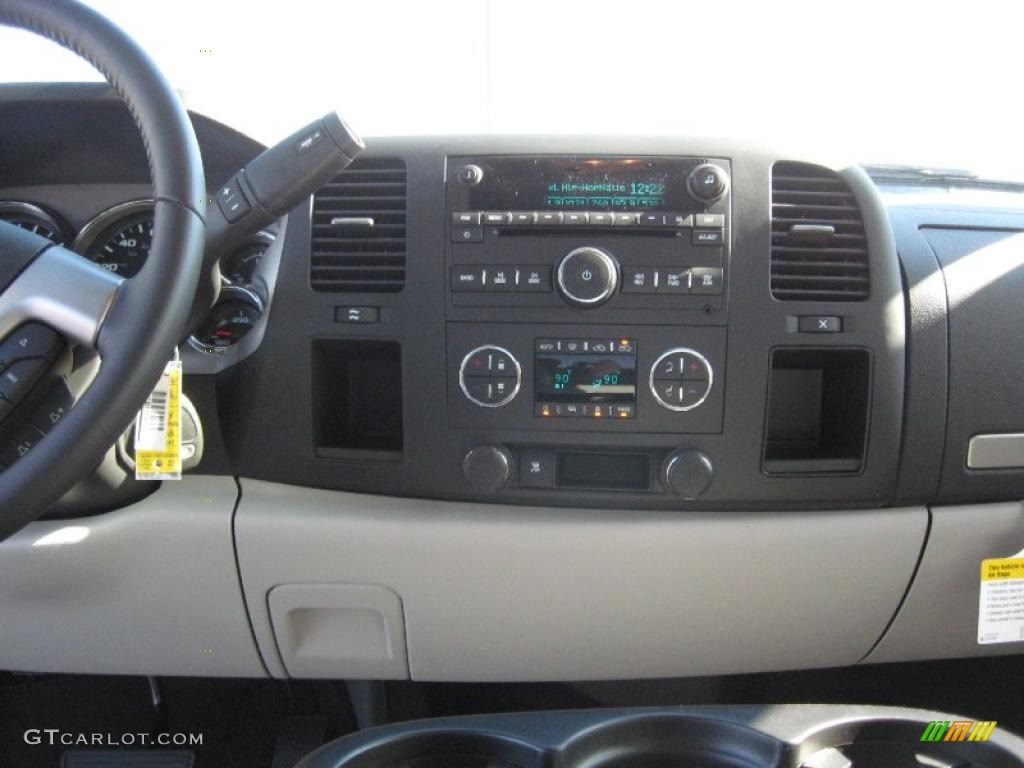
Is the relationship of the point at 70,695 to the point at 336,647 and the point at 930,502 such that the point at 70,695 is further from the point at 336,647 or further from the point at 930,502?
the point at 930,502

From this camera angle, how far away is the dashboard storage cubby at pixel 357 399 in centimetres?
148

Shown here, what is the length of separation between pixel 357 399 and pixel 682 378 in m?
0.58

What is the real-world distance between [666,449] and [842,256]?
0.42m

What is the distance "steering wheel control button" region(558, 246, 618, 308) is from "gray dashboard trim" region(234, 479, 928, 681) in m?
0.35

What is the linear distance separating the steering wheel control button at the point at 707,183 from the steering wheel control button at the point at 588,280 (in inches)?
7.0

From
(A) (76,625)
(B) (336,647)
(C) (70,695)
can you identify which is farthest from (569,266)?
(C) (70,695)

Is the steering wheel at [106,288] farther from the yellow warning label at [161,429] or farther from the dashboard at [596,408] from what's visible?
the dashboard at [596,408]

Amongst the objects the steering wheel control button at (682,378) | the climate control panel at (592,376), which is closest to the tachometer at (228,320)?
the climate control panel at (592,376)

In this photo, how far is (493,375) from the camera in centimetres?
141

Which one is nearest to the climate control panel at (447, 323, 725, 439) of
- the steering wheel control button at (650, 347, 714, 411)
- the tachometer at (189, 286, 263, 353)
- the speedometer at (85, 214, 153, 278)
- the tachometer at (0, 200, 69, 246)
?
the steering wheel control button at (650, 347, 714, 411)

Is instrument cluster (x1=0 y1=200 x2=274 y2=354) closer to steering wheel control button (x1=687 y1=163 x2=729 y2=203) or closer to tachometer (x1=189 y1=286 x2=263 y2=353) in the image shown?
tachometer (x1=189 y1=286 x2=263 y2=353)

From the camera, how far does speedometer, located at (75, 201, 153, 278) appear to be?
1.63 meters

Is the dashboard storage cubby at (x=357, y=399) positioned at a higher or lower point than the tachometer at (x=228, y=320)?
lower

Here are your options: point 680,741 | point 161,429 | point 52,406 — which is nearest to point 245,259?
point 161,429
